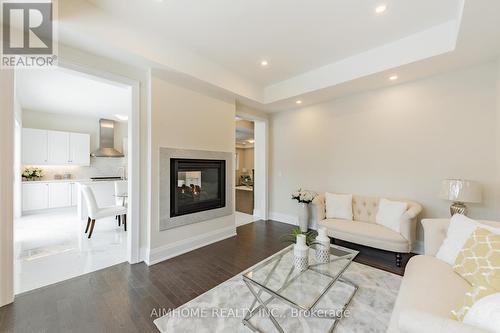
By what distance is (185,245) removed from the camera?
10.5 ft

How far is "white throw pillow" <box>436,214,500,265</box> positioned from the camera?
66.1 inches

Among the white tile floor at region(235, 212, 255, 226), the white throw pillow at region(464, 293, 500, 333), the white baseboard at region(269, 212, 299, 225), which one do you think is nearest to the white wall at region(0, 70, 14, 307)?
the white tile floor at region(235, 212, 255, 226)

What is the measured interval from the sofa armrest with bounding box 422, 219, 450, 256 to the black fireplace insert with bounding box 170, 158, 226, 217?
2.95 m

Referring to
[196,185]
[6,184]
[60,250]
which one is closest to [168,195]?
[196,185]

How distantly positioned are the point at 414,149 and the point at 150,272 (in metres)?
4.32

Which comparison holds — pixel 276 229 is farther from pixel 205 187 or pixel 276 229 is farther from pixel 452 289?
pixel 452 289

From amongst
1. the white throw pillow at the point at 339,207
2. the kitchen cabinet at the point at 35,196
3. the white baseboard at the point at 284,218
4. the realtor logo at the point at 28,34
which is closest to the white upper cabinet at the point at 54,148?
the kitchen cabinet at the point at 35,196

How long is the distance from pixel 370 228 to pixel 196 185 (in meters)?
2.86

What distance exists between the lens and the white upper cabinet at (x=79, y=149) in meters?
5.99

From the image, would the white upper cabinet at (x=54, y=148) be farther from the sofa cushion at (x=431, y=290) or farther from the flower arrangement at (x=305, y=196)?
the sofa cushion at (x=431, y=290)

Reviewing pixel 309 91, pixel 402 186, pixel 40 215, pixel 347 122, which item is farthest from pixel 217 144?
pixel 40 215

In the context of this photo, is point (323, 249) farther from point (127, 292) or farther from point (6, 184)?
point (6, 184)

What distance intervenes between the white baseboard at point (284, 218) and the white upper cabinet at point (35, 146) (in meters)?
6.44

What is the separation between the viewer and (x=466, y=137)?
2.85 m
